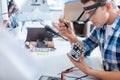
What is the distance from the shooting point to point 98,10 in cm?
107

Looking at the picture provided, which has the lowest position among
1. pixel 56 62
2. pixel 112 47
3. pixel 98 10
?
pixel 56 62

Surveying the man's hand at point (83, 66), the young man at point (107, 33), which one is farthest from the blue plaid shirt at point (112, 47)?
the man's hand at point (83, 66)

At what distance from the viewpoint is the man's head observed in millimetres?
1067

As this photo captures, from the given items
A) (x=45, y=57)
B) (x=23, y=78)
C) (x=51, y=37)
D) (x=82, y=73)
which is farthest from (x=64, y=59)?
(x=23, y=78)

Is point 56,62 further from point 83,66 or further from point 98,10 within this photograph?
point 98,10

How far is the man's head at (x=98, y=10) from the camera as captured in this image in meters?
1.07

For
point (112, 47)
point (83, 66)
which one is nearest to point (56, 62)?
point (83, 66)

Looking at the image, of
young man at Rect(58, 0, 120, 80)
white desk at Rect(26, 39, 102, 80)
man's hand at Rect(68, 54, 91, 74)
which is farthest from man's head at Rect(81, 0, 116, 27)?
white desk at Rect(26, 39, 102, 80)

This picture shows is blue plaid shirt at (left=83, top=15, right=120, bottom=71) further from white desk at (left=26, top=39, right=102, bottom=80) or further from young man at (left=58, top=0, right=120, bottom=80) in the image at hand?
white desk at (left=26, top=39, right=102, bottom=80)

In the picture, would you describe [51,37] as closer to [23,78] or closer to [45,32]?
[45,32]

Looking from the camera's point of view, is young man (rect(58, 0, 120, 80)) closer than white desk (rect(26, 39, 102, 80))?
Yes

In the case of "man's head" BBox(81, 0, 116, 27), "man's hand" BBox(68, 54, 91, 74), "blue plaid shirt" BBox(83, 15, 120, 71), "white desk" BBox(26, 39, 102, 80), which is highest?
"man's head" BBox(81, 0, 116, 27)

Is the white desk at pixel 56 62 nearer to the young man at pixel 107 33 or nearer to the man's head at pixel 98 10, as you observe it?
the young man at pixel 107 33

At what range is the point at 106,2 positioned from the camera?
3.52 feet
